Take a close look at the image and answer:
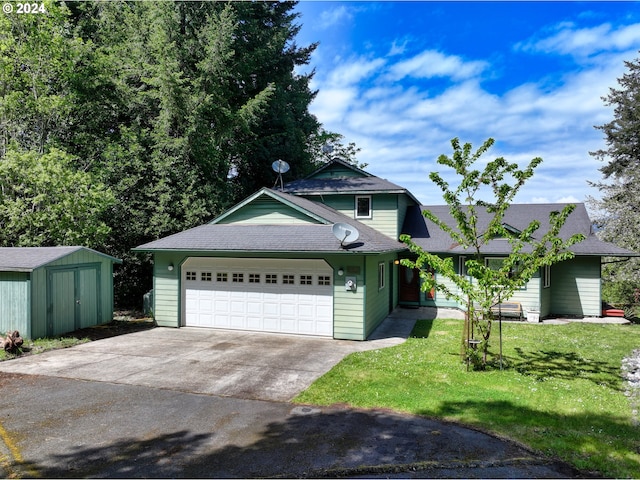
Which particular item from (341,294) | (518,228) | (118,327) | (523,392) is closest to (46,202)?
(118,327)

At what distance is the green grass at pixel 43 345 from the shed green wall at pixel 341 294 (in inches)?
116

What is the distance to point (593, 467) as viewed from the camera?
5078 mm

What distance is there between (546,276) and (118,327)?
18079 mm

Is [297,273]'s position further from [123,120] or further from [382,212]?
[123,120]

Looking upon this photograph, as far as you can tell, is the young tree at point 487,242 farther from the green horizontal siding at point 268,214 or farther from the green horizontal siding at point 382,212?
the green horizontal siding at point 382,212

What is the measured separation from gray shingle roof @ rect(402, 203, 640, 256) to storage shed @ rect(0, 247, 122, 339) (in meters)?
13.5

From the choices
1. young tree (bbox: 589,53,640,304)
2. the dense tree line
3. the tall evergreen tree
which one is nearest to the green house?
the tall evergreen tree

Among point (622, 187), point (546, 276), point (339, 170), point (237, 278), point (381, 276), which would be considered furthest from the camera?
point (622, 187)

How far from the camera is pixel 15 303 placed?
11461mm

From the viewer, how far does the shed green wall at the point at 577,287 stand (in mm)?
17000

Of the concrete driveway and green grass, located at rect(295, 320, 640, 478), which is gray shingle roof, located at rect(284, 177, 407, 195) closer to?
the concrete driveway

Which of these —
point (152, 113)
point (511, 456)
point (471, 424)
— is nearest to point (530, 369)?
point (471, 424)

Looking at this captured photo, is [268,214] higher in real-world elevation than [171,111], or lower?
lower

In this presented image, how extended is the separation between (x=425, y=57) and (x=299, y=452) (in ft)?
42.1
